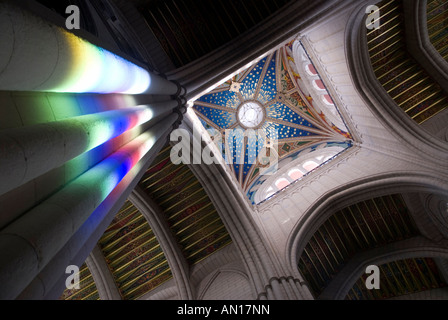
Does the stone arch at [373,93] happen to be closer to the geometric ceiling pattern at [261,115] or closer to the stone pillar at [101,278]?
the geometric ceiling pattern at [261,115]

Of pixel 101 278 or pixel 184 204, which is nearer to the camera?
pixel 101 278

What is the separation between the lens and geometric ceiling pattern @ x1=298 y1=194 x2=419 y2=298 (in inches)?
324

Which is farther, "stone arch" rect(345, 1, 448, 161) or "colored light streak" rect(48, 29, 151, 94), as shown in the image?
"stone arch" rect(345, 1, 448, 161)

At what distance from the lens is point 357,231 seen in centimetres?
859

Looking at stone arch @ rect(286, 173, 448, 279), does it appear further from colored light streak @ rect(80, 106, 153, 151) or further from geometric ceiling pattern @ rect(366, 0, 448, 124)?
colored light streak @ rect(80, 106, 153, 151)

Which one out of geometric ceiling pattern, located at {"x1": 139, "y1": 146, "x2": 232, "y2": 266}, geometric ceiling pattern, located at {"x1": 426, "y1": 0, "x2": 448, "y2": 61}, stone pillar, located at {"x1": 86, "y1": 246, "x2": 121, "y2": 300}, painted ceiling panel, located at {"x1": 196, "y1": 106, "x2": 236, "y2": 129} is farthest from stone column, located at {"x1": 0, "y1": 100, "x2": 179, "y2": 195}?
geometric ceiling pattern, located at {"x1": 426, "y1": 0, "x2": 448, "y2": 61}

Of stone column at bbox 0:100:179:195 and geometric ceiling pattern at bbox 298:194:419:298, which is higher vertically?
geometric ceiling pattern at bbox 298:194:419:298

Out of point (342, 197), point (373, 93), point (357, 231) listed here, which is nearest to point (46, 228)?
point (342, 197)

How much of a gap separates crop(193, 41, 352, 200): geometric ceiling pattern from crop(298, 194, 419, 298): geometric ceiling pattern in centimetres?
309

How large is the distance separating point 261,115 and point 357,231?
19.0 ft

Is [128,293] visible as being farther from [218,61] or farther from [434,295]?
[434,295]

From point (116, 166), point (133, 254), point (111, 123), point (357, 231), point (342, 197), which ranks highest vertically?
point (133, 254)

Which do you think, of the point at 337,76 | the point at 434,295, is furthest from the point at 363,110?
the point at 434,295

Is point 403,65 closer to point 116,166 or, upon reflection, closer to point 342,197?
point 342,197
